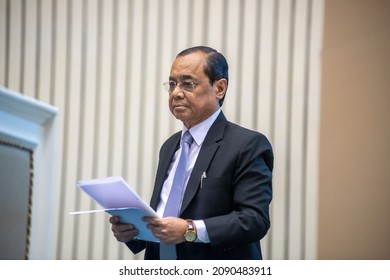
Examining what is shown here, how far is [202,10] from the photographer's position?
3.86m

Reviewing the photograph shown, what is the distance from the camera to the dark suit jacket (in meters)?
2.18

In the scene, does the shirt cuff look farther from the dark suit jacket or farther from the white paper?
the white paper

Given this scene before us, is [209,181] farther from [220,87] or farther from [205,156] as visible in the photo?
[220,87]

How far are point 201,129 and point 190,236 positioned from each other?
39cm

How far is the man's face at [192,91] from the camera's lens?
235cm

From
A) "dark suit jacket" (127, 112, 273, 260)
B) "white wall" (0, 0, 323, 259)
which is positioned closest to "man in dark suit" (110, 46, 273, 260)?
"dark suit jacket" (127, 112, 273, 260)

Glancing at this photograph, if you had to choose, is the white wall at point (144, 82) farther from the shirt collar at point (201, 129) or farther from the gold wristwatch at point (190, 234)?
the gold wristwatch at point (190, 234)

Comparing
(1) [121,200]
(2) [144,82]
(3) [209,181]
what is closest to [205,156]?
(3) [209,181]

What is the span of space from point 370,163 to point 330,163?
0.60 feet

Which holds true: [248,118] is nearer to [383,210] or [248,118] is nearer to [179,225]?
[383,210]

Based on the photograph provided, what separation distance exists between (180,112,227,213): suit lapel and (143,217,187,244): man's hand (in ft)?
0.39

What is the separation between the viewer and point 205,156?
2.31 m

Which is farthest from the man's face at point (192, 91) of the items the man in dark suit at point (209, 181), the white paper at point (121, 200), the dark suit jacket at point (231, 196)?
the white paper at point (121, 200)

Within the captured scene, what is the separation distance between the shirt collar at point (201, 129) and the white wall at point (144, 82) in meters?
1.32
